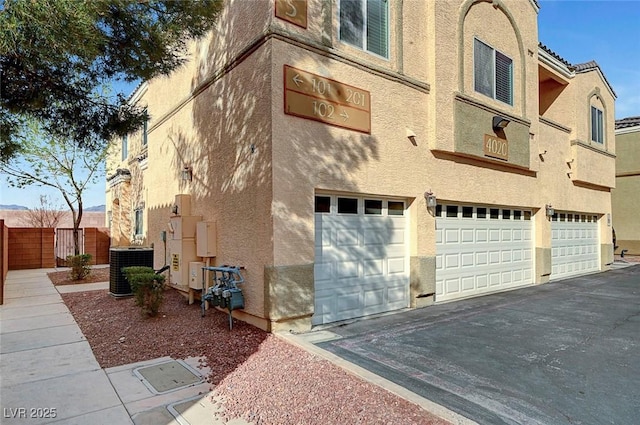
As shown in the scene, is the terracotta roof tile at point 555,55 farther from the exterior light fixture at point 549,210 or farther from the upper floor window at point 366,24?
the upper floor window at point 366,24

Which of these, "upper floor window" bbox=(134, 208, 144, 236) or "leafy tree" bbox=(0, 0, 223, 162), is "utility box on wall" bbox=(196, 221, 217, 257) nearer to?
"leafy tree" bbox=(0, 0, 223, 162)

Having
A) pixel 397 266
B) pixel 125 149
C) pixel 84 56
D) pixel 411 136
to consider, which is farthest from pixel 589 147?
pixel 125 149

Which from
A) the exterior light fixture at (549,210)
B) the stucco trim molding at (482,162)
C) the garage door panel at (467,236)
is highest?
the stucco trim molding at (482,162)

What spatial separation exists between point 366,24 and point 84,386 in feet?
25.4

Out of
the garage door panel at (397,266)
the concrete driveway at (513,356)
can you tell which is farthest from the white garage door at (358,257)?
the concrete driveway at (513,356)

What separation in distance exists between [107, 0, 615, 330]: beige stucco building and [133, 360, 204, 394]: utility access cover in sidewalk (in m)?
1.63

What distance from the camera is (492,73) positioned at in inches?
413

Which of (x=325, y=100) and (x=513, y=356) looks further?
(x=325, y=100)

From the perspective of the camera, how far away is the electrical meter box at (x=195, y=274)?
7.80 metres

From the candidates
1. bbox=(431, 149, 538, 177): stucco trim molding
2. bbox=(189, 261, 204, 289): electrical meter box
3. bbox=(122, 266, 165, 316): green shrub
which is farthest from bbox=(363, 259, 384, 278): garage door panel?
bbox=(122, 266, 165, 316): green shrub

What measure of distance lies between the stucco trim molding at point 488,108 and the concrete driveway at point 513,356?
5.00 metres

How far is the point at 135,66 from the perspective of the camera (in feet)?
18.3

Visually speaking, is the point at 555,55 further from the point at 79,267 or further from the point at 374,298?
the point at 79,267

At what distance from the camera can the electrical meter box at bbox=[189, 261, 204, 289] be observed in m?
7.80
